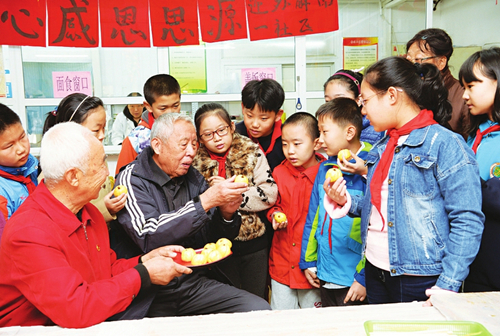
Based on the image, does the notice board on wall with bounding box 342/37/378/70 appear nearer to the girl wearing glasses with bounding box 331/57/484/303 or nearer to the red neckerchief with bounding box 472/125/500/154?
the red neckerchief with bounding box 472/125/500/154

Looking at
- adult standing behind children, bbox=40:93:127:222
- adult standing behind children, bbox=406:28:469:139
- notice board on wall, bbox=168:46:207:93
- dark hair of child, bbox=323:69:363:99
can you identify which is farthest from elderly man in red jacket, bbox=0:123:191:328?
notice board on wall, bbox=168:46:207:93

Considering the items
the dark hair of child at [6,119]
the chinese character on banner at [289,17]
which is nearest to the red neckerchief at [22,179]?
the dark hair of child at [6,119]

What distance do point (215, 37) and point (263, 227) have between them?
2185 mm

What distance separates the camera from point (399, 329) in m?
1.13

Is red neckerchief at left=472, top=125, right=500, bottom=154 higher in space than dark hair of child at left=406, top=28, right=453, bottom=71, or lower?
lower

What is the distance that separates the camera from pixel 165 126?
217cm

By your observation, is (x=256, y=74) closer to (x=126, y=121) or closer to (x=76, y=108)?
(x=126, y=121)

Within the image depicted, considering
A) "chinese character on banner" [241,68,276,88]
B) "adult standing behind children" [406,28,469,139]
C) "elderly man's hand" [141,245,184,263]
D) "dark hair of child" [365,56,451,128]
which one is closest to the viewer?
"dark hair of child" [365,56,451,128]

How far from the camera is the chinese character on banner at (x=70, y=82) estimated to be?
403cm

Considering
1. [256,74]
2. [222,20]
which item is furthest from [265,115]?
[256,74]

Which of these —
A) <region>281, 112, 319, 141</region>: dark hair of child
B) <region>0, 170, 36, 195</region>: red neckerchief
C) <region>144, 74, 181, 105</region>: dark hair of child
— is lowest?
<region>0, 170, 36, 195</region>: red neckerchief

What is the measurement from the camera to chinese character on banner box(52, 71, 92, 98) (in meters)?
4.03

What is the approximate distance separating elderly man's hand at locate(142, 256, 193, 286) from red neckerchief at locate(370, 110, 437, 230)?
2.79ft

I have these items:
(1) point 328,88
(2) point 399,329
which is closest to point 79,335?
(2) point 399,329
